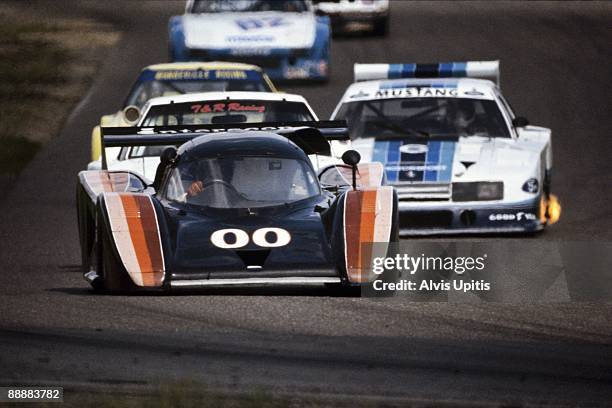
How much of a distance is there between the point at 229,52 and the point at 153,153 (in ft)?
27.0

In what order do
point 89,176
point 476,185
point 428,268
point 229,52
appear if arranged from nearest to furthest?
point 428,268, point 89,176, point 476,185, point 229,52

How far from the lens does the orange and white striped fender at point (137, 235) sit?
398 inches

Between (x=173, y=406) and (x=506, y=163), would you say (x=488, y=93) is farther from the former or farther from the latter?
(x=173, y=406)

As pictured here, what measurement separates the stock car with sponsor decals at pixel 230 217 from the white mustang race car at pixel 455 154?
6.31 feet

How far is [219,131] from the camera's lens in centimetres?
1227

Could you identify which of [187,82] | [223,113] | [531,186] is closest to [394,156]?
[531,186]

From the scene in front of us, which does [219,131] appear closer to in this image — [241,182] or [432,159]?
[241,182]

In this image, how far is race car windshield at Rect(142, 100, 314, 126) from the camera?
48.7 feet

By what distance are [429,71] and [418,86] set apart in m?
1.32

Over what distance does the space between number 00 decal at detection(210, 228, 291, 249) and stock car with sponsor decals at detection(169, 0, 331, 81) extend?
1190 centimetres

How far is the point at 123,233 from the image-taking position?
10344 mm

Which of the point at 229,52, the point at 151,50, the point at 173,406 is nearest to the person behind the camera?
the point at 173,406

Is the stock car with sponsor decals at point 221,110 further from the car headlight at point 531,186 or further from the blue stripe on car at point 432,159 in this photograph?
the car headlight at point 531,186

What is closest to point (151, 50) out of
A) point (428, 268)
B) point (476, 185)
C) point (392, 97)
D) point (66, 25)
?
point (66, 25)
